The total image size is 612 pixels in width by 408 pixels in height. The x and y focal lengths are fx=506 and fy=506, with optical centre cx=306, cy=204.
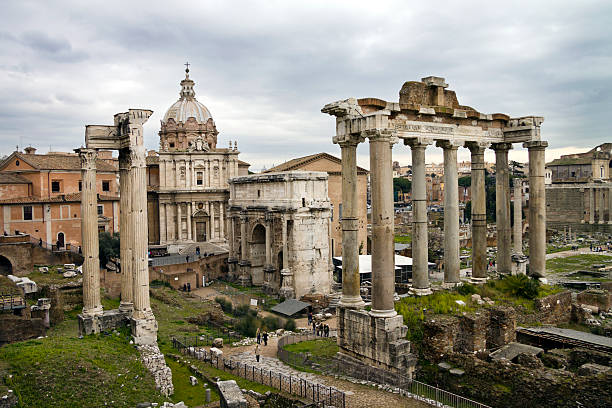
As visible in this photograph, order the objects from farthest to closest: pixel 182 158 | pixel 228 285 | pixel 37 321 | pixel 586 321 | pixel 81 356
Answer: pixel 182 158
pixel 228 285
pixel 586 321
pixel 37 321
pixel 81 356

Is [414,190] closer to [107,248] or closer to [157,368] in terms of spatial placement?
[157,368]

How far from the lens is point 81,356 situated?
13.3 meters

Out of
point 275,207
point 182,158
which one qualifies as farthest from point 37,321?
point 182,158

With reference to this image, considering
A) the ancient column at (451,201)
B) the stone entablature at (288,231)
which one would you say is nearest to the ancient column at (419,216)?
the ancient column at (451,201)

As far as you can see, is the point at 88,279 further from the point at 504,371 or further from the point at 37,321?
the point at 504,371

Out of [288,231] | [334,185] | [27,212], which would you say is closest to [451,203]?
[288,231]

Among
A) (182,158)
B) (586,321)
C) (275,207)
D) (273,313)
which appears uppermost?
(182,158)

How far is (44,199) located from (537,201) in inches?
1275

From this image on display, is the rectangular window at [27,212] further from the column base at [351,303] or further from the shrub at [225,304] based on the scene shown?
the column base at [351,303]

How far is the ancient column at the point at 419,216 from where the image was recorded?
16719 millimetres

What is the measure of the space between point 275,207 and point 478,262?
19.0m

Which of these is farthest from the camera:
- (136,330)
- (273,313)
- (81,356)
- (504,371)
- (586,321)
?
(273,313)

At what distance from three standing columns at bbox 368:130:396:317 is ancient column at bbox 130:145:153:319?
7467mm

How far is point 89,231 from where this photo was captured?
17.0m
